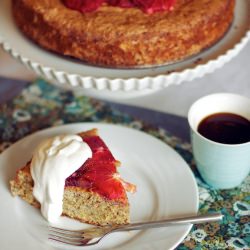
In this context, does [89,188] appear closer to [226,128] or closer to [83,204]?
[83,204]

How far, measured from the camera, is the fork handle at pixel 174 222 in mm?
945

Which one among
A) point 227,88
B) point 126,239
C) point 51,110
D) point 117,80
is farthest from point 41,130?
point 227,88

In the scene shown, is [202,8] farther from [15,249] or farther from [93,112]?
[15,249]

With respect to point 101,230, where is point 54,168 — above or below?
above

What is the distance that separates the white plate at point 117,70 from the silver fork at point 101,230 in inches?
10.9

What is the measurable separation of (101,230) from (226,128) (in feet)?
1.10

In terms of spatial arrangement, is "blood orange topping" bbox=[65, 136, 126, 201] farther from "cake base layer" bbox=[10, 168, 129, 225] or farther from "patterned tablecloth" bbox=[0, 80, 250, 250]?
"patterned tablecloth" bbox=[0, 80, 250, 250]

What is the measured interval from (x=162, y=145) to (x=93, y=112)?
266 millimetres

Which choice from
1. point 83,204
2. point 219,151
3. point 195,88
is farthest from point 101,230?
point 195,88

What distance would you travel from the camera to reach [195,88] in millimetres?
1455

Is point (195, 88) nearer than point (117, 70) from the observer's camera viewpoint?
A: No

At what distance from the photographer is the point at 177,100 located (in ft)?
4.65

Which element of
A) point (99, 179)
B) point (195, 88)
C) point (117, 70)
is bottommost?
point (195, 88)

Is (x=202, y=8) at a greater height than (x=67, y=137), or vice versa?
(x=202, y=8)
